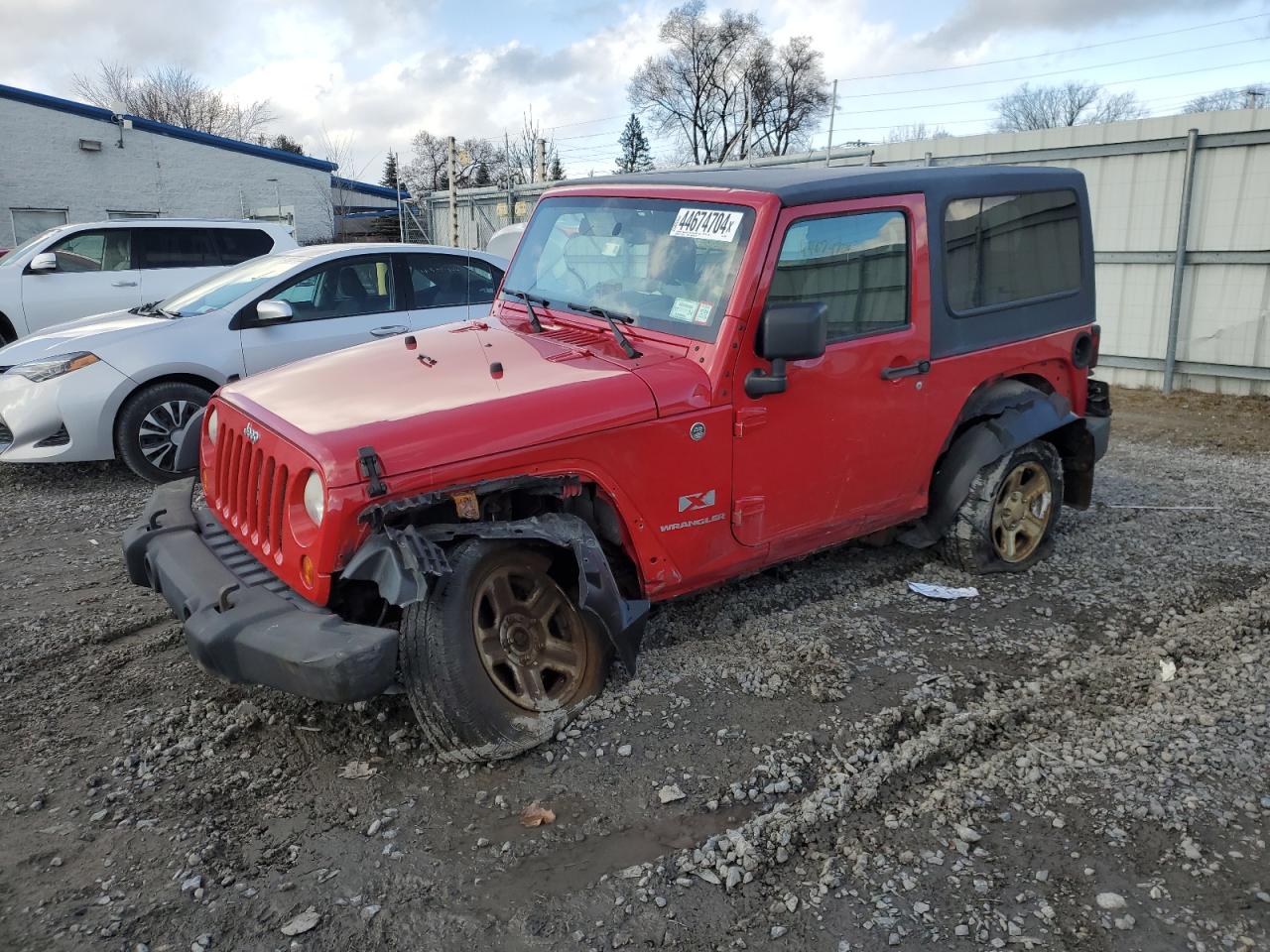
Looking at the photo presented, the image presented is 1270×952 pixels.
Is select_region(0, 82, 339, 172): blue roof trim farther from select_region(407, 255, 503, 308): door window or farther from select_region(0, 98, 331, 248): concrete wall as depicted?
select_region(407, 255, 503, 308): door window

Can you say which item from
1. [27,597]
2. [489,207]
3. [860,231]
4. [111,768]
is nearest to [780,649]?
[860,231]

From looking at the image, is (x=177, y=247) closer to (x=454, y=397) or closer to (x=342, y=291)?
(x=342, y=291)

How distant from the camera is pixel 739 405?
369cm

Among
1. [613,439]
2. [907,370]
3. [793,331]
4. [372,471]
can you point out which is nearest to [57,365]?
[372,471]

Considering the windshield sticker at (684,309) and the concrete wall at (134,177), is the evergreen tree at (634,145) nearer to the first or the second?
the concrete wall at (134,177)

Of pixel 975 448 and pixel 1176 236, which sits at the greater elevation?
pixel 1176 236

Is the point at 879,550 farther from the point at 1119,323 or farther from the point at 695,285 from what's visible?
the point at 1119,323

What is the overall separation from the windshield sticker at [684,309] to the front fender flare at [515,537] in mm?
941

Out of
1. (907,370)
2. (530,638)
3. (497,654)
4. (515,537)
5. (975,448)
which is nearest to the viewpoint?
(515,537)

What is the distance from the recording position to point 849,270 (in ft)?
13.3

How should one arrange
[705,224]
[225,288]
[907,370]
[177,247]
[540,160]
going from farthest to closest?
[540,160]
[177,247]
[225,288]
[907,370]
[705,224]

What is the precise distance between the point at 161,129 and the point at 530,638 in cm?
2720

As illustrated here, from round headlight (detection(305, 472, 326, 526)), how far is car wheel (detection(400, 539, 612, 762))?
0.43 metres

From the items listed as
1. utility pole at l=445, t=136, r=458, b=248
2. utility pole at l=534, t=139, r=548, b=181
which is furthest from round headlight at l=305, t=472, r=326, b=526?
utility pole at l=534, t=139, r=548, b=181
